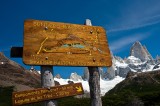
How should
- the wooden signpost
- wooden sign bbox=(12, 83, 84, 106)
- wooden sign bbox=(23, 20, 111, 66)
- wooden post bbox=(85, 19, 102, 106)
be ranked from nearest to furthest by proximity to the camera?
wooden sign bbox=(12, 83, 84, 106) < the wooden signpost < wooden sign bbox=(23, 20, 111, 66) < wooden post bbox=(85, 19, 102, 106)

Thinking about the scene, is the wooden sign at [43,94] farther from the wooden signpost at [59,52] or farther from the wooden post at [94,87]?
the wooden post at [94,87]

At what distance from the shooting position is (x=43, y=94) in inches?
342

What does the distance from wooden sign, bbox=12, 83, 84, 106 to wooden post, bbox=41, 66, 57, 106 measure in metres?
0.15

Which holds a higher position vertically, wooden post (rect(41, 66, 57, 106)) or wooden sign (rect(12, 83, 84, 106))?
wooden post (rect(41, 66, 57, 106))

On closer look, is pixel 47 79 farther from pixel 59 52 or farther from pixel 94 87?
pixel 94 87

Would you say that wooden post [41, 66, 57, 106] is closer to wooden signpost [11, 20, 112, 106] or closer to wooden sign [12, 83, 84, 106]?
→ wooden signpost [11, 20, 112, 106]

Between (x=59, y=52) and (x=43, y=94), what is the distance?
4.88 feet

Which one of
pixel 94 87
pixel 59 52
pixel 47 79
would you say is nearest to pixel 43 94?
pixel 47 79

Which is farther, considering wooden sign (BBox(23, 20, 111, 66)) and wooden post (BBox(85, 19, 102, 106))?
wooden post (BBox(85, 19, 102, 106))

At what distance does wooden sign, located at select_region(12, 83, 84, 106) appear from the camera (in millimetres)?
8391

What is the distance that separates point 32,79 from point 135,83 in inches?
3078

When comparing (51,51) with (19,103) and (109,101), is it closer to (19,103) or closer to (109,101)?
(19,103)

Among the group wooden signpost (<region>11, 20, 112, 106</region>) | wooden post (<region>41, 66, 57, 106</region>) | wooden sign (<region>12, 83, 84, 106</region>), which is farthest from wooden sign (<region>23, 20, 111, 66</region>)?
wooden sign (<region>12, 83, 84, 106</region>)

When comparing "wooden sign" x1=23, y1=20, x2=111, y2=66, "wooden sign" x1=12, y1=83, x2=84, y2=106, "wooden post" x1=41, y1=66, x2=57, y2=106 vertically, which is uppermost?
"wooden sign" x1=23, y1=20, x2=111, y2=66
